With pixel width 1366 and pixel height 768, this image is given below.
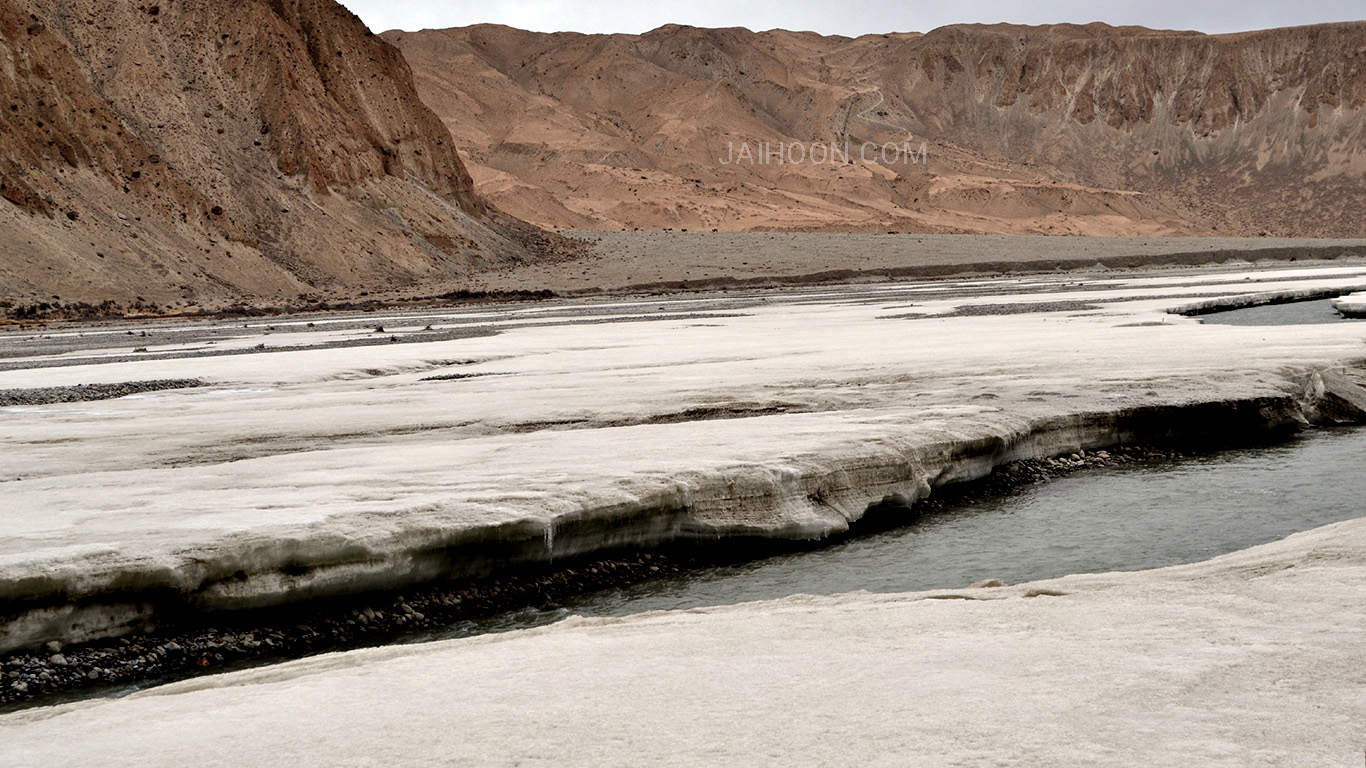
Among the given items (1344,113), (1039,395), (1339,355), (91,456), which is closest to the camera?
(91,456)

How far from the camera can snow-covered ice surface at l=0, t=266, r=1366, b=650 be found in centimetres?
582

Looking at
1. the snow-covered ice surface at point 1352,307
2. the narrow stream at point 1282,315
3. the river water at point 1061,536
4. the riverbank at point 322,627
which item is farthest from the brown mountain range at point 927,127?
the riverbank at point 322,627

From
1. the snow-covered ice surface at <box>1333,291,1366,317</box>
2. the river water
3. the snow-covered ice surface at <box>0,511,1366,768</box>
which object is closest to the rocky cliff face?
the snow-covered ice surface at <box>1333,291,1366,317</box>

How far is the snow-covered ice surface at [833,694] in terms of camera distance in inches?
128

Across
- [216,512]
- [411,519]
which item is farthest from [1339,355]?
[216,512]

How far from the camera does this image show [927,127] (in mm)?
104438

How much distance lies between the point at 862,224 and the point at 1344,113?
49.6 m

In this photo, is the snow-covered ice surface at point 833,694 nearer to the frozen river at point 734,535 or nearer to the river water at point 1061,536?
the frozen river at point 734,535

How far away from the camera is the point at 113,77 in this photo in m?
38.4

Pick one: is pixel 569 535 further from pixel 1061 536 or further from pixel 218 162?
pixel 218 162

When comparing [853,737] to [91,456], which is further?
[91,456]

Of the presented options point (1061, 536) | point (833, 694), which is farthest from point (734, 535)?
point (833, 694)

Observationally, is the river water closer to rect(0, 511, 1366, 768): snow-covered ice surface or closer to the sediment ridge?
the sediment ridge

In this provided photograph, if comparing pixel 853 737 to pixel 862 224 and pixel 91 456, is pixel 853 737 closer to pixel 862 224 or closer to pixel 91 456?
pixel 91 456
